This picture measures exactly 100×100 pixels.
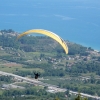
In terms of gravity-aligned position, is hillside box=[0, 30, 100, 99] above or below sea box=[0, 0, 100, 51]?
below

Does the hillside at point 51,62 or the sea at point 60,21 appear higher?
the sea at point 60,21

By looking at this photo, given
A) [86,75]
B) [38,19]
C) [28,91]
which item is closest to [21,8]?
[38,19]

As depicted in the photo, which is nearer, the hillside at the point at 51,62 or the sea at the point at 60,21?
the hillside at the point at 51,62

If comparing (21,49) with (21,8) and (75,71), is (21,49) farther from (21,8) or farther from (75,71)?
(21,8)

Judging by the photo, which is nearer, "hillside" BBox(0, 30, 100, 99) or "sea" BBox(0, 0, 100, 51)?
"hillside" BBox(0, 30, 100, 99)
